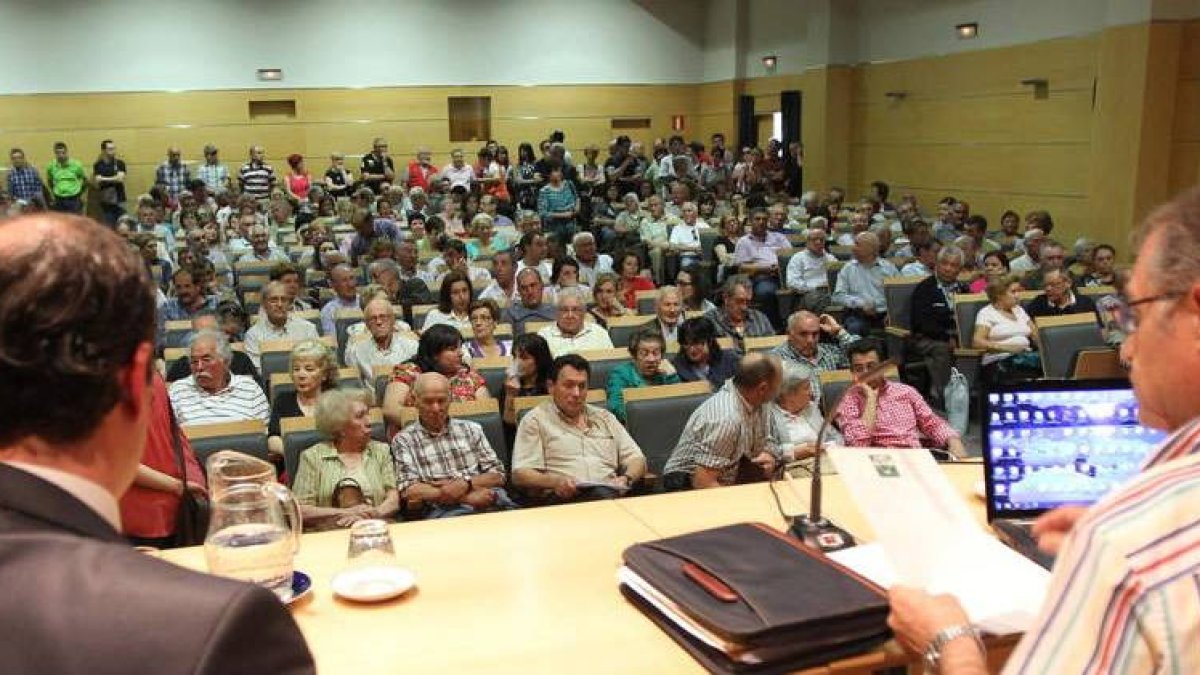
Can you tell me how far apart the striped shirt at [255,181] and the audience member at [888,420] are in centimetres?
1070

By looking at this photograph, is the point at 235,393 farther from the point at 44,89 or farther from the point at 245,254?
the point at 44,89

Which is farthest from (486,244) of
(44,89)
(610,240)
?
(44,89)

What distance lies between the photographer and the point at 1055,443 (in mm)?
2023

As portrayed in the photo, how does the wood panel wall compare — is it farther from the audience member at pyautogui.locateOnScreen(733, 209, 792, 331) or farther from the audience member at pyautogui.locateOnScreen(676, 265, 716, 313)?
the audience member at pyautogui.locateOnScreen(676, 265, 716, 313)

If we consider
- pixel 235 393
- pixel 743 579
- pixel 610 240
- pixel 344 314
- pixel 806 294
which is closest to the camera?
pixel 743 579

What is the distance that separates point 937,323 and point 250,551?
562cm

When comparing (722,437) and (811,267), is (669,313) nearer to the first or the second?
(722,437)

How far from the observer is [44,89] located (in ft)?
47.0

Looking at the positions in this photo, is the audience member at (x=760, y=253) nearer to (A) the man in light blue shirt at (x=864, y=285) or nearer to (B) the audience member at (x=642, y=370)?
(A) the man in light blue shirt at (x=864, y=285)

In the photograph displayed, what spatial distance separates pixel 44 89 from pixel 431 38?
5536mm

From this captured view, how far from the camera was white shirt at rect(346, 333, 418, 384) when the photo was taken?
5578 mm

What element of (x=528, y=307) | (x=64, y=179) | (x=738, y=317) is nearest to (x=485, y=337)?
(x=528, y=307)

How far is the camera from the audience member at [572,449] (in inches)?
159

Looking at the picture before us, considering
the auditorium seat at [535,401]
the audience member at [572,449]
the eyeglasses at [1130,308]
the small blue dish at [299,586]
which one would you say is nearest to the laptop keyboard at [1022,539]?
the eyeglasses at [1130,308]
